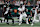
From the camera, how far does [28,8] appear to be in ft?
21.2

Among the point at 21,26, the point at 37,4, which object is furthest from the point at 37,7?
the point at 21,26

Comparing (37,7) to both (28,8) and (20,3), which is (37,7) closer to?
(28,8)

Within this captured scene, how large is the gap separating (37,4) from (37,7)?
160 millimetres

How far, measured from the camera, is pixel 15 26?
638 cm

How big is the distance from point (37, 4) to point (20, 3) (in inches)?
35.8

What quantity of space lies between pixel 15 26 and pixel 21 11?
2.82 feet

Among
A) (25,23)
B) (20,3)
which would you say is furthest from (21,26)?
(20,3)

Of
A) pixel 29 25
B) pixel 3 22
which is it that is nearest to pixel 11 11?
pixel 3 22

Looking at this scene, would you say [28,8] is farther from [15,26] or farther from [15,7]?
[15,26]

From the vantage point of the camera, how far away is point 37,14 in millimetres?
6496

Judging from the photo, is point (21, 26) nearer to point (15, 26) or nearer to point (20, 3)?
point (15, 26)

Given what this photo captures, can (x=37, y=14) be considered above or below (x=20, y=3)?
below

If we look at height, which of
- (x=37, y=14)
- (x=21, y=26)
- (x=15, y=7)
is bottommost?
(x=21, y=26)

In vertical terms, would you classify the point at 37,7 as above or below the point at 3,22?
above
